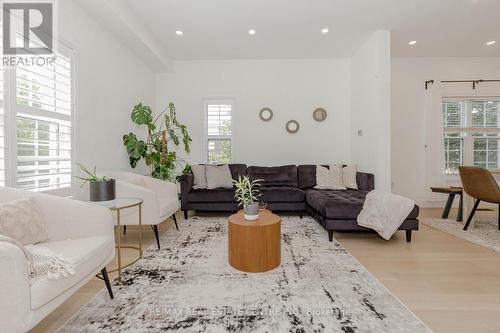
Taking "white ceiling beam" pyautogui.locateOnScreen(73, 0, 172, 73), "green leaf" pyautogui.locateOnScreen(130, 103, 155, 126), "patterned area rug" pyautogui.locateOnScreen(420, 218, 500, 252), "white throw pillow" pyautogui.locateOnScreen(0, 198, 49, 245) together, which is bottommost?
"patterned area rug" pyautogui.locateOnScreen(420, 218, 500, 252)

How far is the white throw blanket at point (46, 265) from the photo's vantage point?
121 centimetres

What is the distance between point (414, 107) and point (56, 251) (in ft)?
19.5

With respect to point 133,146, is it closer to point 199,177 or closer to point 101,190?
point 199,177

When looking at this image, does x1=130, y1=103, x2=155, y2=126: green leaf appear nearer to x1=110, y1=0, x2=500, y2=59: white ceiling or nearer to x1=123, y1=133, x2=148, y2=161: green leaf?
x1=123, y1=133, x2=148, y2=161: green leaf

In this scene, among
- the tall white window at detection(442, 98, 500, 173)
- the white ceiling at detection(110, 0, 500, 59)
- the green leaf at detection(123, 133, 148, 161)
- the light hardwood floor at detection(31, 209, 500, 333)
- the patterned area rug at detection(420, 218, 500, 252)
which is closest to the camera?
the light hardwood floor at detection(31, 209, 500, 333)

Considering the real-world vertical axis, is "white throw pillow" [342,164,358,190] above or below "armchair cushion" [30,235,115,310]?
above

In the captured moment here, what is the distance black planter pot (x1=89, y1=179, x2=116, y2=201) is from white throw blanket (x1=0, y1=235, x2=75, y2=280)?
819mm

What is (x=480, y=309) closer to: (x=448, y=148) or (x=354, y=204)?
(x=354, y=204)

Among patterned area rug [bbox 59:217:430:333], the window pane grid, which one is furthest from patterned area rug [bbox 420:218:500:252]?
the window pane grid

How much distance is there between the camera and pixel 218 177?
4270 mm

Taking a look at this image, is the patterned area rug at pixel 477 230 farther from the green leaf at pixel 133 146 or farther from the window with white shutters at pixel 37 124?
the window with white shutters at pixel 37 124

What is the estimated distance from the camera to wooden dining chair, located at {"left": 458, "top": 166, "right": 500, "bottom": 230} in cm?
320

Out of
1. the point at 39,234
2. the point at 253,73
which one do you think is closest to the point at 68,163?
the point at 39,234

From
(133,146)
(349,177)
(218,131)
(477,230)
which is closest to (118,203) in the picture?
(133,146)
